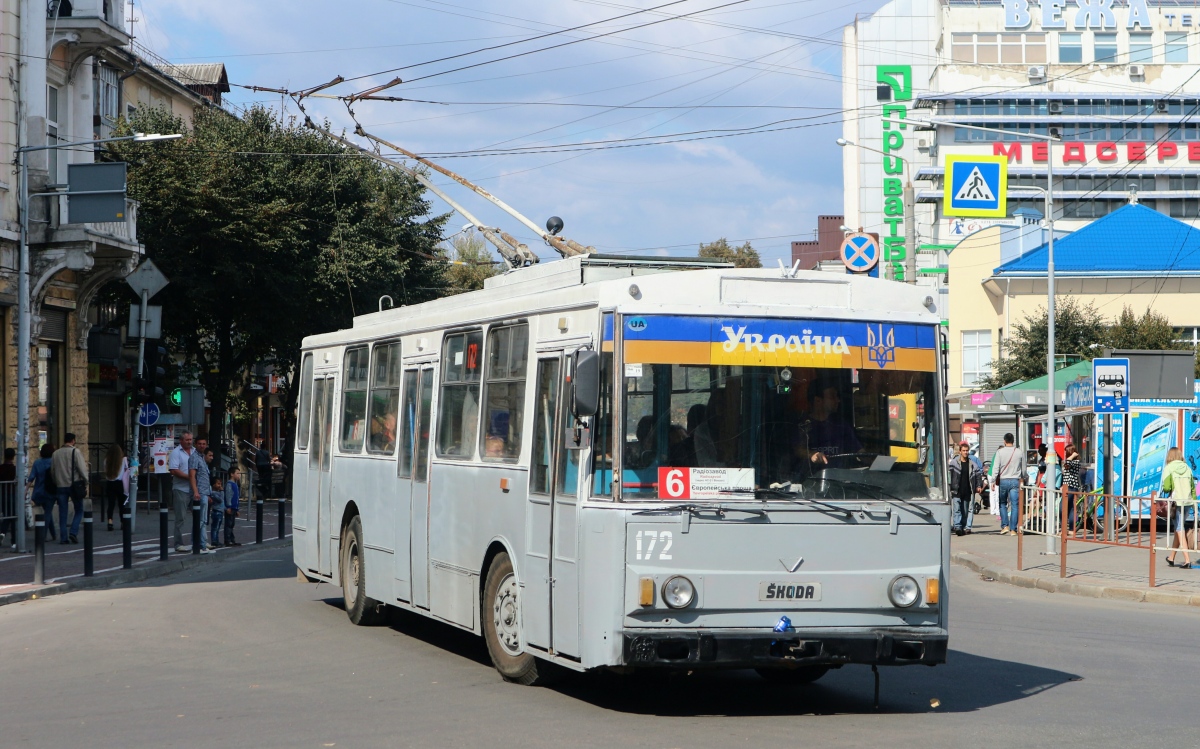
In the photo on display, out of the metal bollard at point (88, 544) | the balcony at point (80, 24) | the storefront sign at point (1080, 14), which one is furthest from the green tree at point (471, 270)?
the storefront sign at point (1080, 14)

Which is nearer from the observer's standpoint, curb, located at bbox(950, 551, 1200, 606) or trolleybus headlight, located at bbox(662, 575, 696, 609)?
trolleybus headlight, located at bbox(662, 575, 696, 609)

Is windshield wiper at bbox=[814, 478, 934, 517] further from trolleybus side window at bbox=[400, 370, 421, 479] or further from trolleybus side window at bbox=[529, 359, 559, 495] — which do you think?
trolleybus side window at bbox=[400, 370, 421, 479]

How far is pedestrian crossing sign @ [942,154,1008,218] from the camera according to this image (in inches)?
1099

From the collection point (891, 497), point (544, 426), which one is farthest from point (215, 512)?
point (891, 497)

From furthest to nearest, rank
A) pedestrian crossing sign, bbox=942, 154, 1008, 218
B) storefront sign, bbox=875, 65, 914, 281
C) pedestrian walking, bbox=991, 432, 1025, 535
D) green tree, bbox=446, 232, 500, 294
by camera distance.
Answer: storefront sign, bbox=875, 65, 914, 281
green tree, bbox=446, 232, 500, 294
pedestrian crossing sign, bbox=942, 154, 1008, 218
pedestrian walking, bbox=991, 432, 1025, 535

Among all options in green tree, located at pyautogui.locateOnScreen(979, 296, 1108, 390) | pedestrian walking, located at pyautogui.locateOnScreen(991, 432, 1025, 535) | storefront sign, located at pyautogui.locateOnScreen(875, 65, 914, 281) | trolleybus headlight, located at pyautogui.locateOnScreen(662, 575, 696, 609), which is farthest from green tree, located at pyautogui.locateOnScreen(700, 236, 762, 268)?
trolleybus headlight, located at pyautogui.locateOnScreen(662, 575, 696, 609)

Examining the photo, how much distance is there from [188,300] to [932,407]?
103 feet

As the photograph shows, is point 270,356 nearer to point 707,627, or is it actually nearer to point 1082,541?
point 1082,541

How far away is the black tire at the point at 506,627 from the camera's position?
953 cm

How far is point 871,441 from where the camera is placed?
8.63 metres

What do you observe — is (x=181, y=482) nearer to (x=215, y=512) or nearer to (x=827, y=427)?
(x=215, y=512)

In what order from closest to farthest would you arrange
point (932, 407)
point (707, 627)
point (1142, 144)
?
point (707, 627) < point (932, 407) < point (1142, 144)

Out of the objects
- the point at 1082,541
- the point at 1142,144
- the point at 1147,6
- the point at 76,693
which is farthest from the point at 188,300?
the point at 1147,6

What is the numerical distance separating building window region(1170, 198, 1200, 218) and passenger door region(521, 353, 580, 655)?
108m
